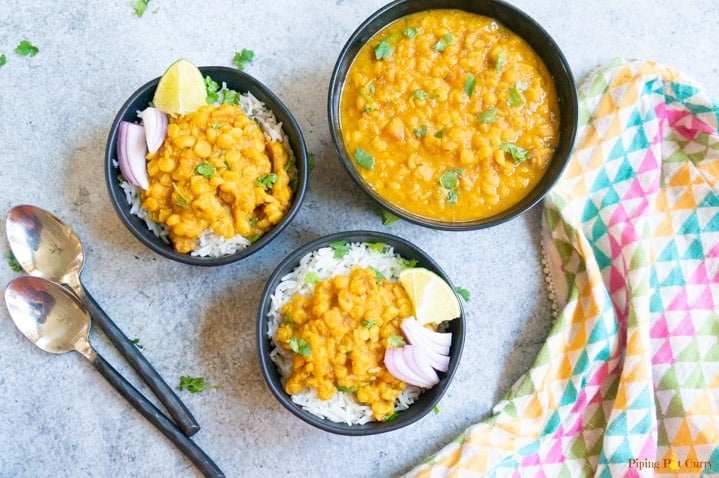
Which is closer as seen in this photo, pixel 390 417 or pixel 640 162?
pixel 390 417

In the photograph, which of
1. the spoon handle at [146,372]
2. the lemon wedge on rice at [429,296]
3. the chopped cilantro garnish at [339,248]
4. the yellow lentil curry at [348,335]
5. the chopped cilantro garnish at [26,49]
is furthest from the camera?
the chopped cilantro garnish at [26,49]

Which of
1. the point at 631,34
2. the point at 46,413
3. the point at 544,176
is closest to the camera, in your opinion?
the point at 544,176

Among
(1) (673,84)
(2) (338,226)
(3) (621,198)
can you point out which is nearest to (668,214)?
(3) (621,198)

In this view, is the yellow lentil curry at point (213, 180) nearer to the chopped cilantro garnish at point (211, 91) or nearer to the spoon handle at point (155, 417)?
the chopped cilantro garnish at point (211, 91)

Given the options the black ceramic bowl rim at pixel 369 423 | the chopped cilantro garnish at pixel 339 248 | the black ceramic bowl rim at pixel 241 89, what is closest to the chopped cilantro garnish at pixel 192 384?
the black ceramic bowl rim at pixel 369 423

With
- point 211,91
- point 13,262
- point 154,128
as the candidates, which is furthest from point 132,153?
point 13,262

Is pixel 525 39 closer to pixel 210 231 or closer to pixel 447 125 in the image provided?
pixel 447 125

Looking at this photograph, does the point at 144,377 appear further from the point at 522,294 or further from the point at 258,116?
the point at 522,294
